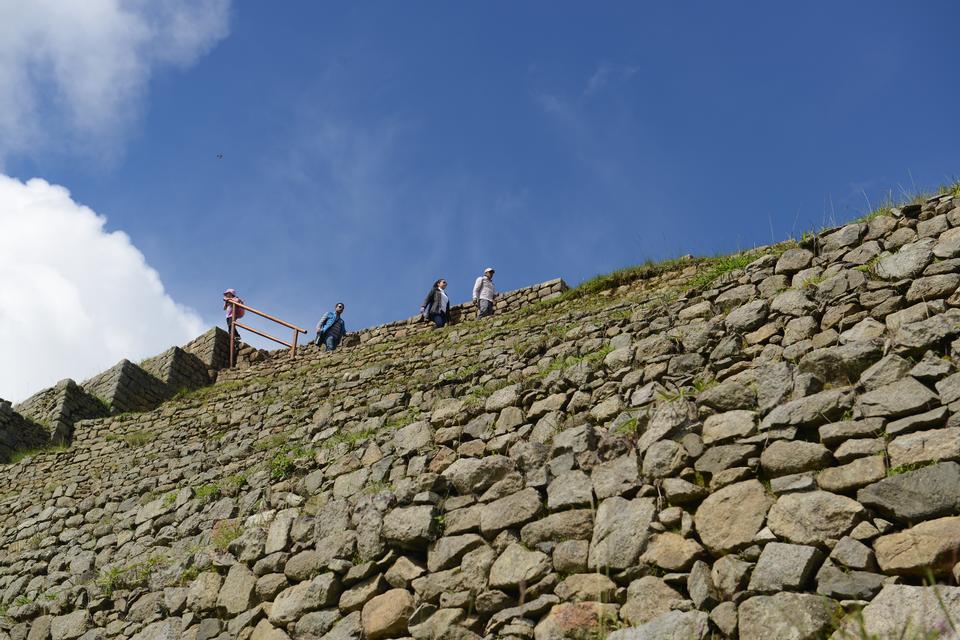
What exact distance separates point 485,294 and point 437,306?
3.23ft

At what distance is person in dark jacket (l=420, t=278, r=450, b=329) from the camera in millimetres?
14844

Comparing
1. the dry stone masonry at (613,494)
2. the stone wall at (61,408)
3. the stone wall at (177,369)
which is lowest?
the dry stone masonry at (613,494)

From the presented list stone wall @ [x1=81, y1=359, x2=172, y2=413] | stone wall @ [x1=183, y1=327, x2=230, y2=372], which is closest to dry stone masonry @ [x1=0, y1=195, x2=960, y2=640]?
stone wall @ [x1=81, y1=359, x2=172, y2=413]

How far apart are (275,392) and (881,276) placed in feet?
31.6

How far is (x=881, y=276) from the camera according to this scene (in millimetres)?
6004

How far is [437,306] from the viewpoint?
48.9 ft

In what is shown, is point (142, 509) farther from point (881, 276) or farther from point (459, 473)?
point (881, 276)

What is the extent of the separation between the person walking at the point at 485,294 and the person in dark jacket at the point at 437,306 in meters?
0.59

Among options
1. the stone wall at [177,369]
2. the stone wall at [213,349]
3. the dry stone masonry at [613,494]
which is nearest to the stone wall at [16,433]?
the stone wall at [177,369]

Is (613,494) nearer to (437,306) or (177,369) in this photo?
(437,306)

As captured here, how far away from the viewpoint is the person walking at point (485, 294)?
1436 centimetres

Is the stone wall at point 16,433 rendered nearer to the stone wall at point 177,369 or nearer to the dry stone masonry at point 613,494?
the stone wall at point 177,369

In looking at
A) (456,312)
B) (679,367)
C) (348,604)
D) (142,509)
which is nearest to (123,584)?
(142,509)

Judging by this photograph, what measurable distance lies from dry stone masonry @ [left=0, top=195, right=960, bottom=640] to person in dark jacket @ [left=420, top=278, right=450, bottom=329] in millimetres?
4814
